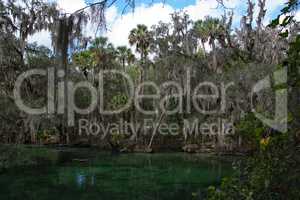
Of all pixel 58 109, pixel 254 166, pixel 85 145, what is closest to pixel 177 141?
pixel 85 145

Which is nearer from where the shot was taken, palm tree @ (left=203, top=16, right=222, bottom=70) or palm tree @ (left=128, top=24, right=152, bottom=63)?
palm tree @ (left=203, top=16, right=222, bottom=70)

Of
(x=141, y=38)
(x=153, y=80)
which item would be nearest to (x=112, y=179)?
(x=153, y=80)

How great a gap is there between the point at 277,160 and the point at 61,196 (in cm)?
1040

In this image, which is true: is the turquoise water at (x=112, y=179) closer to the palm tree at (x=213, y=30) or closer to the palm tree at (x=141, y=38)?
the palm tree at (x=213, y=30)

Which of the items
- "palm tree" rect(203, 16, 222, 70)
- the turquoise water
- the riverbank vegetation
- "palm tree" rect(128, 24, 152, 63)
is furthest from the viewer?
"palm tree" rect(128, 24, 152, 63)

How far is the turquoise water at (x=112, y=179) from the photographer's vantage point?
1306 centimetres

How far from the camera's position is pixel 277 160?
312 centimetres

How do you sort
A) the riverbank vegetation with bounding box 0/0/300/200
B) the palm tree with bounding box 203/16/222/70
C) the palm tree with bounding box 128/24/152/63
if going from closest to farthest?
the riverbank vegetation with bounding box 0/0/300/200 → the palm tree with bounding box 203/16/222/70 → the palm tree with bounding box 128/24/152/63

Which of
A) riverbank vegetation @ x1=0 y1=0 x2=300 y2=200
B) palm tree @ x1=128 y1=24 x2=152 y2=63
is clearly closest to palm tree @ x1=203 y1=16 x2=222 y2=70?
riverbank vegetation @ x1=0 y1=0 x2=300 y2=200

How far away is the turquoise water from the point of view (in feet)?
42.9

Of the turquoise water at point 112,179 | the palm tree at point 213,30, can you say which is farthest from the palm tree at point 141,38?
the turquoise water at point 112,179

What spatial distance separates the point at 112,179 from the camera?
16844 mm

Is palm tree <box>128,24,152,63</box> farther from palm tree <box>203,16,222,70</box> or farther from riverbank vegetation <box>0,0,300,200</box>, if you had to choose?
palm tree <box>203,16,222,70</box>

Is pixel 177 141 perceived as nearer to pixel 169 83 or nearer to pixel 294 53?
pixel 169 83
